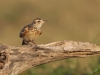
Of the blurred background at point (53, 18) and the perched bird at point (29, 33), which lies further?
the blurred background at point (53, 18)

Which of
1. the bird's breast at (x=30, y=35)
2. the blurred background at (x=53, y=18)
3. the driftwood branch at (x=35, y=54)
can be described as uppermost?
the blurred background at (x=53, y=18)

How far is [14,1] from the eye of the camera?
2252 centimetres

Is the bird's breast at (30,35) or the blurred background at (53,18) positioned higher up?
the blurred background at (53,18)

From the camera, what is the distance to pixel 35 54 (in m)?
9.22

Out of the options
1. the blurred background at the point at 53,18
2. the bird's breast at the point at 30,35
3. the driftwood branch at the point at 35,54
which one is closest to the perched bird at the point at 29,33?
the bird's breast at the point at 30,35

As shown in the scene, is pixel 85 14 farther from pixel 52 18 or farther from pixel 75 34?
pixel 75 34

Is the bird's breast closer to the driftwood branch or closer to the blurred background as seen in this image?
the driftwood branch

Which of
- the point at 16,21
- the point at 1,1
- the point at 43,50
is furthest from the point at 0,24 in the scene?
the point at 43,50

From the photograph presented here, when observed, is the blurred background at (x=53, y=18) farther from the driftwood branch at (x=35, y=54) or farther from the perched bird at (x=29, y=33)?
the driftwood branch at (x=35, y=54)

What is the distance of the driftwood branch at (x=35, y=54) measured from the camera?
8992 mm

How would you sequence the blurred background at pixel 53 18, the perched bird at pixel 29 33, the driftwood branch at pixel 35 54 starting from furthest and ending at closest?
the blurred background at pixel 53 18, the perched bird at pixel 29 33, the driftwood branch at pixel 35 54

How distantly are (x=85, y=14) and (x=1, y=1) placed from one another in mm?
3752

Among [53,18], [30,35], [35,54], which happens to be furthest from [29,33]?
[53,18]

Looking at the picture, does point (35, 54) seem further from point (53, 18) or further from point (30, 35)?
point (53, 18)
